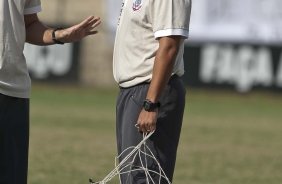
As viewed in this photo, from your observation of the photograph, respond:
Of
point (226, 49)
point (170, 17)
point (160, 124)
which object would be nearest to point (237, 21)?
point (226, 49)

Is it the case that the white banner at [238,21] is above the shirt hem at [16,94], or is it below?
below

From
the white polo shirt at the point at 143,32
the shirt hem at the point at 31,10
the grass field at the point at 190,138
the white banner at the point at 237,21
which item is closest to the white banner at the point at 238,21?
the white banner at the point at 237,21

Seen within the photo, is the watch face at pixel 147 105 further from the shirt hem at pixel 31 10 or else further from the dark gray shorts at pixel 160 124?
the shirt hem at pixel 31 10

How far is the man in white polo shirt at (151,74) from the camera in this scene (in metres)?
5.73

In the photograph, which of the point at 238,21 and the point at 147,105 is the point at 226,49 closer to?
the point at 238,21

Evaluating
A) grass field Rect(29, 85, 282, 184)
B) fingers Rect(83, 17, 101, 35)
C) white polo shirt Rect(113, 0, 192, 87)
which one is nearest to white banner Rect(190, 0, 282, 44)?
grass field Rect(29, 85, 282, 184)

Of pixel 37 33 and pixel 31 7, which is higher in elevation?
pixel 31 7

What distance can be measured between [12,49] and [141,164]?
108 cm

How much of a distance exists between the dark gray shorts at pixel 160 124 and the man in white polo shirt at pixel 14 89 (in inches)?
25.1

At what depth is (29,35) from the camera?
245 inches

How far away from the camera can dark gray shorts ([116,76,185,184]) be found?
19.6 ft

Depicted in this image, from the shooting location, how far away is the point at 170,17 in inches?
225

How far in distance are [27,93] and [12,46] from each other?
341mm

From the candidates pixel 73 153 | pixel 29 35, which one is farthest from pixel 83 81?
pixel 29 35
